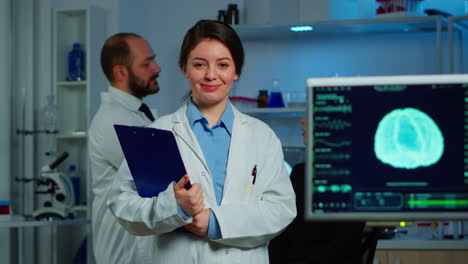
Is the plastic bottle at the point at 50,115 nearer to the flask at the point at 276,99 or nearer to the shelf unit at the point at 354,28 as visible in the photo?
the shelf unit at the point at 354,28

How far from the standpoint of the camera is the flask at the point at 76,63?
490cm

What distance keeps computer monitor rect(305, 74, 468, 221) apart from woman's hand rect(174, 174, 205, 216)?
0.35m

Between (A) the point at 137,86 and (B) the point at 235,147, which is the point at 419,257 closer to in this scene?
(A) the point at 137,86

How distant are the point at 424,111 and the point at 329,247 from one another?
3.07 feet

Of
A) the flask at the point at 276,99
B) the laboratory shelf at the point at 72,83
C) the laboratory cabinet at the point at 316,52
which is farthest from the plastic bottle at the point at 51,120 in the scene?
the flask at the point at 276,99

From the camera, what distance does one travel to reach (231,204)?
1.89 meters

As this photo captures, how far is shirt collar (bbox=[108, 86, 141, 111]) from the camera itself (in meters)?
2.97

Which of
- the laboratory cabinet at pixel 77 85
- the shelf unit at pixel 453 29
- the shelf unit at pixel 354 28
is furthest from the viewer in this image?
the laboratory cabinet at pixel 77 85

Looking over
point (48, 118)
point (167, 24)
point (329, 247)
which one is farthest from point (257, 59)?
point (329, 247)

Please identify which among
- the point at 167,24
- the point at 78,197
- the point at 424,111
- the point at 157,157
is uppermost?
the point at 167,24

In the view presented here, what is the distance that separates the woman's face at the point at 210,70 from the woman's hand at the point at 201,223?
0.32 m

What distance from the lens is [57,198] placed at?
4242 mm

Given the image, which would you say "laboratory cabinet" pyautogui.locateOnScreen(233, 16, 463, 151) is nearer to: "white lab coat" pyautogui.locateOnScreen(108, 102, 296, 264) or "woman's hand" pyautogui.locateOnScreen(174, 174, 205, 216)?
"white lab coat" pyautogui.locateOnScreen(108, 102, 296, 264)

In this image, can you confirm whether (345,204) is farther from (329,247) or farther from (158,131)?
(329,247)
